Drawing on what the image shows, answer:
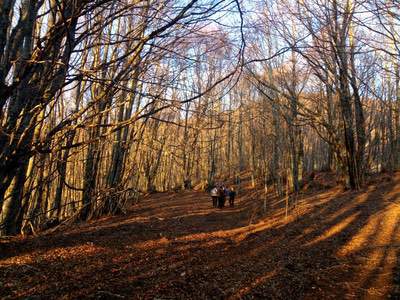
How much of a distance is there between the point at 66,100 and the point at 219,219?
21.5 feet

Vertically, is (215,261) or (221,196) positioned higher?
(221,196)

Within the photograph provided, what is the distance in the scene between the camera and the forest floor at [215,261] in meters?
4.48

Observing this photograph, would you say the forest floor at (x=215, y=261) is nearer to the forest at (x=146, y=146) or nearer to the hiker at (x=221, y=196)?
the forest at (x=146, y=146)

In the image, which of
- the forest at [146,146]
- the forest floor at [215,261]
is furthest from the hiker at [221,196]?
the forest floor at [215,261]

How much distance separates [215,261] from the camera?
6.12 meters

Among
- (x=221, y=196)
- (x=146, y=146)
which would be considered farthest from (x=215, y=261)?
(x=221, y=196)

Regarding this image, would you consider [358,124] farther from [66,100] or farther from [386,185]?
[66,100]

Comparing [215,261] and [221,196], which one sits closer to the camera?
[215,261]

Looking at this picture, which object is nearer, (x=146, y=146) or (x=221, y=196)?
(x=146, y=146)

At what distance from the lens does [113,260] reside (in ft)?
18.6

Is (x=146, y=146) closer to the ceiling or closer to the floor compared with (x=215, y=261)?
closer to the ceiling

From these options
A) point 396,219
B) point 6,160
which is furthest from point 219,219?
point 6,160

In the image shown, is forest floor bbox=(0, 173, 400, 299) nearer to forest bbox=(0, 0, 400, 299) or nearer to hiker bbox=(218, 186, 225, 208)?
forest bbox=(0, 0, 400, 299)

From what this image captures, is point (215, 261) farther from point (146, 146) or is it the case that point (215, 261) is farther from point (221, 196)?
point (221, 196)
